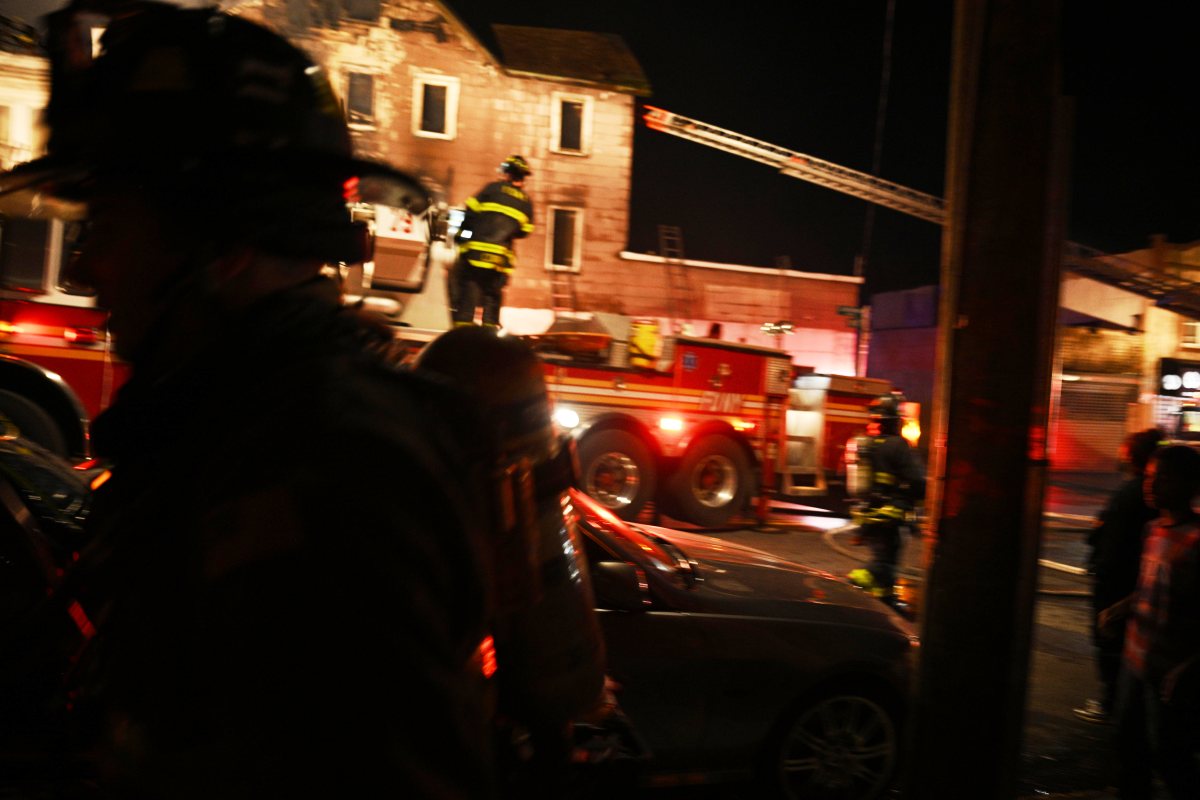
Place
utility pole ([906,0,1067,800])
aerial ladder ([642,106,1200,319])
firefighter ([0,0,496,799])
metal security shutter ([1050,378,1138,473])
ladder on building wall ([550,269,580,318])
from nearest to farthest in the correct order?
firefighter ([0,0,496,799])
utility pole ([906,0,1067,800])
ladder on building wall ([550,269,580,318])
aerial ladder ([642,106,1200,319])
metal security shutter ([1050,378,1138,473])

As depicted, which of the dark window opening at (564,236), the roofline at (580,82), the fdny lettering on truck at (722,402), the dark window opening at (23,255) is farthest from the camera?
the dark window opening at (564,236)

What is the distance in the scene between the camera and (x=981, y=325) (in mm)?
Result: 3078

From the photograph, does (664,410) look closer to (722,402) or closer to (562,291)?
(722,402)

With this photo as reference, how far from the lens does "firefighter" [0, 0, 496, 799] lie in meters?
0.76

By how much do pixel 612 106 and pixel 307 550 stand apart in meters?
22.0

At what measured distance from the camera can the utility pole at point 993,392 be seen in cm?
305

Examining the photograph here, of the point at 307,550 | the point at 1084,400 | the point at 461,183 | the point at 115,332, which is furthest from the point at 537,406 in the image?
the point at 1084,400

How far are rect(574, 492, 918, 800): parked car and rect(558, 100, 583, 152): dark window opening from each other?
18.4 meters

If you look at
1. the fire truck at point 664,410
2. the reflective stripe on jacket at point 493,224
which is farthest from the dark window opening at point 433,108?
the reflective stripe on jacket at point 493,224

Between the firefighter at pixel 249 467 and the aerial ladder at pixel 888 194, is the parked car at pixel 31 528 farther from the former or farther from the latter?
the aerial ladder at pixel 888 194

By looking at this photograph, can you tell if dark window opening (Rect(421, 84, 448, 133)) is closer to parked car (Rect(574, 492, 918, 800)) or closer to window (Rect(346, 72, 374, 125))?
window (Rect(346, 72, 374, 125))

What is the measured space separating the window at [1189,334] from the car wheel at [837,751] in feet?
89.4

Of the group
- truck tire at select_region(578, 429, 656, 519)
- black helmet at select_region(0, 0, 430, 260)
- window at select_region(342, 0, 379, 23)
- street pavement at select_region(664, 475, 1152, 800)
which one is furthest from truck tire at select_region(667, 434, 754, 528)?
window at select_region(342, 0, 379, 23)

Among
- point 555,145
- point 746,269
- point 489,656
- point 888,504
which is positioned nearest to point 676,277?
point 746,269
